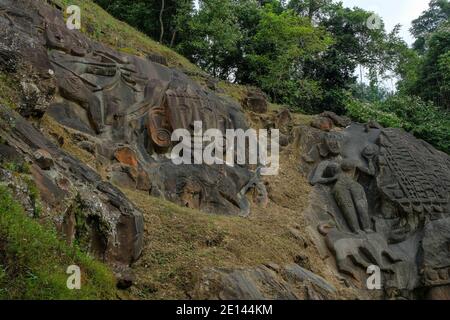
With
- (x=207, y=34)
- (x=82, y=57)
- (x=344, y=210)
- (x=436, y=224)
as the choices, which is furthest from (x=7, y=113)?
(x=207, y=34)

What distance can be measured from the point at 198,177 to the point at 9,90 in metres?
3.96

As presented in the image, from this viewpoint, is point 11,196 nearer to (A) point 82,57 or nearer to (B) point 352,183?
(A) point 82,57

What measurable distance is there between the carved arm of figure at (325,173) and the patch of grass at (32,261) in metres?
7.76

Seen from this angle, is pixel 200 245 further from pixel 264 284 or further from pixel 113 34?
pixel 113 34

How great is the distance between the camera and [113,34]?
50.9ft

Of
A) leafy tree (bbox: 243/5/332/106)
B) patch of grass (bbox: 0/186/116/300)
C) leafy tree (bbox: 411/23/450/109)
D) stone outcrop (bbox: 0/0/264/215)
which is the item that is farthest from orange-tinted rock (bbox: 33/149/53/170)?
leafy tree (bbox: 411/23/450/109)

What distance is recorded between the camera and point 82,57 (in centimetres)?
1038

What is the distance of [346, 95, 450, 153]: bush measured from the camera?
18156mm

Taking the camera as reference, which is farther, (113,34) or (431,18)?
(431,18)

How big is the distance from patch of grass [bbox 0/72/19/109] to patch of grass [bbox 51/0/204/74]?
6.79 meters

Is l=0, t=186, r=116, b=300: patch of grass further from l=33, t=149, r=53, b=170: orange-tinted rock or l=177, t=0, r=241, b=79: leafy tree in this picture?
l=177, t=0, r=241, b=79: leafy tree

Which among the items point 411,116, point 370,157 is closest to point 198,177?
point 370,157

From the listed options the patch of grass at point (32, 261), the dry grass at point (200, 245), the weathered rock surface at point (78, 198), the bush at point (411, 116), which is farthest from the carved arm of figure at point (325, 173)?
the patch of grass at point (32, 261)

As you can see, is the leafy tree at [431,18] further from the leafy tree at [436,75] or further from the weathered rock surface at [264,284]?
the weathered rock surface at [264,284]
